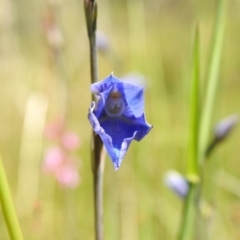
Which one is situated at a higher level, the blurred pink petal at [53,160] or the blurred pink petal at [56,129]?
the blurred pink petal at [56,129]

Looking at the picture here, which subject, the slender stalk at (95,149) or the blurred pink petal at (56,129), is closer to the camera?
the slender stalk at (95,149)

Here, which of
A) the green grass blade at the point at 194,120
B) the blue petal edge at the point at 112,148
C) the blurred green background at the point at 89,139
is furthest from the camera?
the blurred green background at the point at 89,139

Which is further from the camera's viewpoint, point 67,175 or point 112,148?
point 67,175

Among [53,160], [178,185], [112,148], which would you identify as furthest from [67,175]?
[112,148]

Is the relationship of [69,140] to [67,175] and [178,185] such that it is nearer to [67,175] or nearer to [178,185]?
[67,175]

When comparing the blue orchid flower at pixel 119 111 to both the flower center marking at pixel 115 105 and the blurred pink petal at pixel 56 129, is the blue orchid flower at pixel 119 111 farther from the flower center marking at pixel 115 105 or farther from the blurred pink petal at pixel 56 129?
the blurred pink petal at pixel 56 129

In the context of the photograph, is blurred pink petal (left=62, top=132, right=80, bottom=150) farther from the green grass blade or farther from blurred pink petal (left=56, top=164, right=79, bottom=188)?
the green grass blade

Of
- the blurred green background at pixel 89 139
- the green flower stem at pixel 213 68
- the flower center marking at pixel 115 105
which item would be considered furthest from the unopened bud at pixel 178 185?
the flower center marking at pixel 115 105
